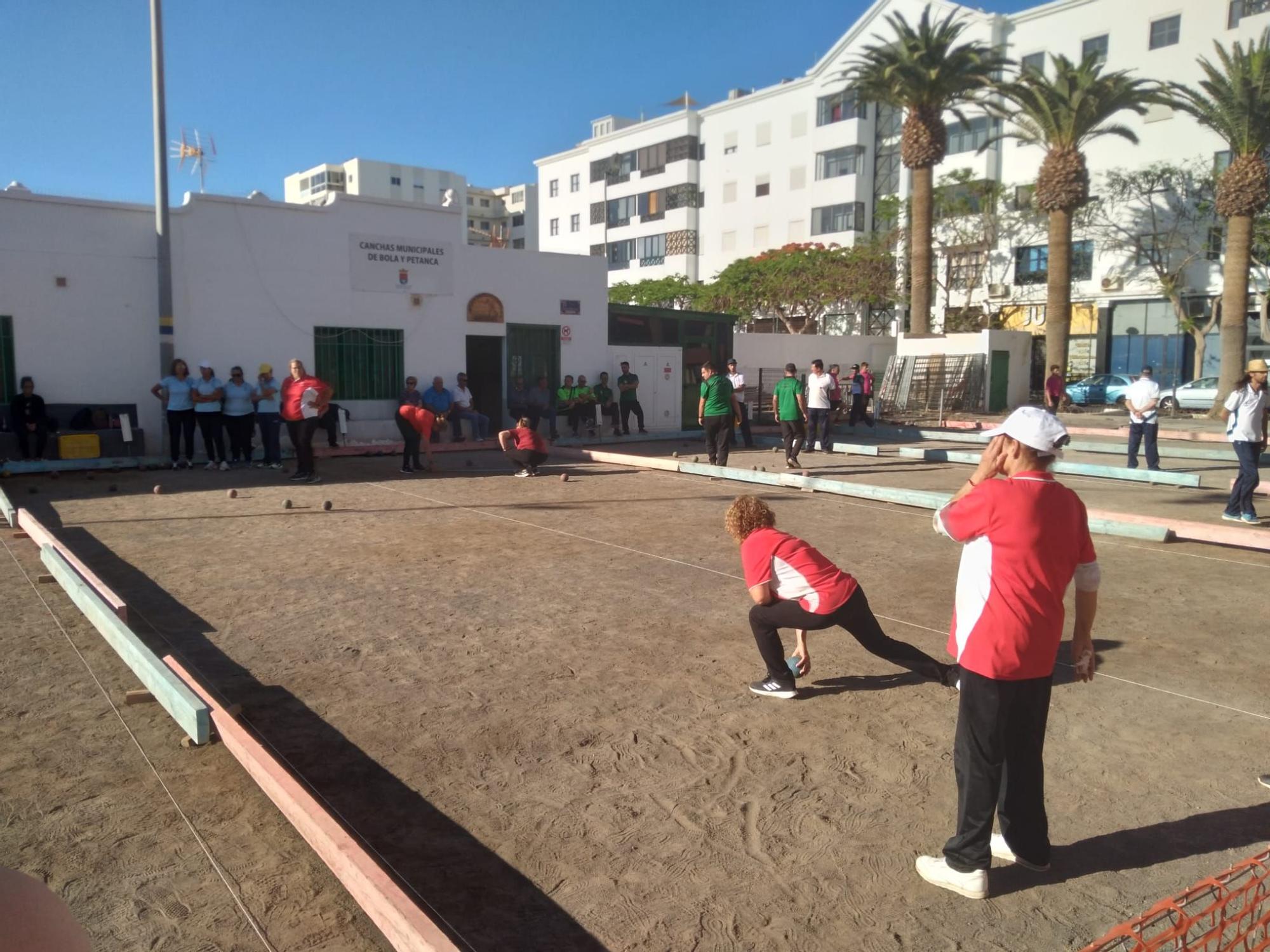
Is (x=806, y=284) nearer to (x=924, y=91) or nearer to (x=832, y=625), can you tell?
(x=924, y=91)

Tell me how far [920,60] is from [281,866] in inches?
1398

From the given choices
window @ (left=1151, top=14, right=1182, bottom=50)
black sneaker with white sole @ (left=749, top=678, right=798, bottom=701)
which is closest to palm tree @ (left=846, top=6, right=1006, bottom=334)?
window @ (left=1151, top=14, right=1182, bottom=50)

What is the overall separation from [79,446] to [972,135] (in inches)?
1715

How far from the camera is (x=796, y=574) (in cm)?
500

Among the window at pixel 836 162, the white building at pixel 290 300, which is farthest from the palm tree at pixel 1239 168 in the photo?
the window at pixel 836 162

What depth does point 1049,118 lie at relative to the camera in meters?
32.7

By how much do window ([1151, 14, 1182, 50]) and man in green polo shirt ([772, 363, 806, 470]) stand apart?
35299 mm

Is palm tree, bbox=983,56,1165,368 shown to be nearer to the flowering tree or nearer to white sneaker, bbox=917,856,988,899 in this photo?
the flowering tree

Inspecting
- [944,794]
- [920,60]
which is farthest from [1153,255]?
[944,794]

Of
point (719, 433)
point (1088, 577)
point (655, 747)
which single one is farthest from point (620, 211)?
point (1088, 577)

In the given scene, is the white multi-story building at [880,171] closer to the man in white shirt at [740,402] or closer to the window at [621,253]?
the window at [621,253]

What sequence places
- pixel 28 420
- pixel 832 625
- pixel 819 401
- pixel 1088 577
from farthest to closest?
pixel 819 401
pixel 28 420
pixel 832 625
pixel 1088 577

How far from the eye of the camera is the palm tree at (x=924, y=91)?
109 feet

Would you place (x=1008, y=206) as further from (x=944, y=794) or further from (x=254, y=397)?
(x=944, y=794)
